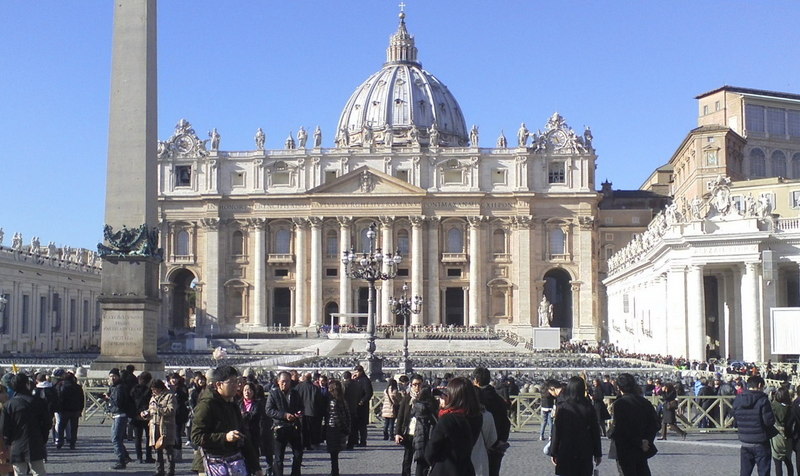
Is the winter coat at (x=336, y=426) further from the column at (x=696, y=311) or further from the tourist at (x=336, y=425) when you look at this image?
the column at (x=696, y=311)

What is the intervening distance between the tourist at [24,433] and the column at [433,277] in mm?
72429

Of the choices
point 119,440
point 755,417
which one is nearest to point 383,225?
point 119,440

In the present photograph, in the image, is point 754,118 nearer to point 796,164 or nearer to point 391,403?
point 796,164

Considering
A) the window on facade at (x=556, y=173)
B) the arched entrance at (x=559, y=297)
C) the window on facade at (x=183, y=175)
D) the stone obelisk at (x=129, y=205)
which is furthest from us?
the arched entrance at (x=559, y=297)

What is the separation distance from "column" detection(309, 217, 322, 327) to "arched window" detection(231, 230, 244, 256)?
6116 millimetres

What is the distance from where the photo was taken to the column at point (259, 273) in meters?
83.0

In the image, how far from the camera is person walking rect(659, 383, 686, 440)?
18.7 meters

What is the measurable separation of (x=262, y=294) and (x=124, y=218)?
209 ft

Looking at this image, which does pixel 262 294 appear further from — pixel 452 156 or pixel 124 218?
pixel 124 218

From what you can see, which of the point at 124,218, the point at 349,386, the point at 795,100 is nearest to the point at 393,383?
the point at 349,386

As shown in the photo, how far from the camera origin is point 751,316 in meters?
35.9

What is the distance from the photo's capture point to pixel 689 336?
126 ft

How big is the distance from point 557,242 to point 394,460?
228 feet

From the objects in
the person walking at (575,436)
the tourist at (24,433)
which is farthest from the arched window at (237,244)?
the person walking at (575,436)
